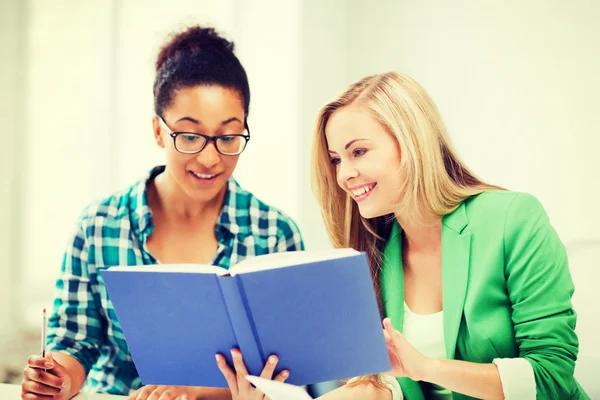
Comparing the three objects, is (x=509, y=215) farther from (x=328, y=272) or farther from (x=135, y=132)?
(x=135, y=132)

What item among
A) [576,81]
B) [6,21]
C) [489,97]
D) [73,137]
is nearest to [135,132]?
[73,137]

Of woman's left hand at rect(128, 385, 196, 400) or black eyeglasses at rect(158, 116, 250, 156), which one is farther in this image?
black eyeglasses at rect(158, 116, 250, 156)

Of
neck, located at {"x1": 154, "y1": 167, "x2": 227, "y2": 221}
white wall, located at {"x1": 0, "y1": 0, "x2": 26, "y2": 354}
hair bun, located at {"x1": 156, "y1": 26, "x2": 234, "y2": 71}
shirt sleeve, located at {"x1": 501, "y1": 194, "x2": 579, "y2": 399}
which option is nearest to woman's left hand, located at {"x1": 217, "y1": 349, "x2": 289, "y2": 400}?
shirt sleeve, located at {"x1": 501, "y1": 194, "x2": 579, "y2": 399}

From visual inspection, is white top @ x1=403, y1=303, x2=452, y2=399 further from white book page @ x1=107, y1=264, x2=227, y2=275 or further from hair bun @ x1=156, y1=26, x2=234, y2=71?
hair bun @ x1=156, y1=26, x2=234, y2=71

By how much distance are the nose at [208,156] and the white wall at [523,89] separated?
69 centimetres

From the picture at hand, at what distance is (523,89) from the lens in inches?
70.5

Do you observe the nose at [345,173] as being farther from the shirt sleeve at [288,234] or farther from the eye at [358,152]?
the shirt sleeve at [288,234]

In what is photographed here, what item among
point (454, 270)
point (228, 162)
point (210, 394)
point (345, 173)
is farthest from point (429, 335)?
point (228, 162)

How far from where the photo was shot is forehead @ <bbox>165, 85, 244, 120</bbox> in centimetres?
173

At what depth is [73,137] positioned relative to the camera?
253 centimetres

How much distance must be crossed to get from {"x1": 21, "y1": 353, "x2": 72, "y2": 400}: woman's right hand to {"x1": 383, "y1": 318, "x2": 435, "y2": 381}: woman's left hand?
738mm

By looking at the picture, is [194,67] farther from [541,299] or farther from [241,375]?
[541,299]

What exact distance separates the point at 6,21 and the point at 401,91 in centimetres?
175

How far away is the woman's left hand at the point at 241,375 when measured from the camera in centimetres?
118
